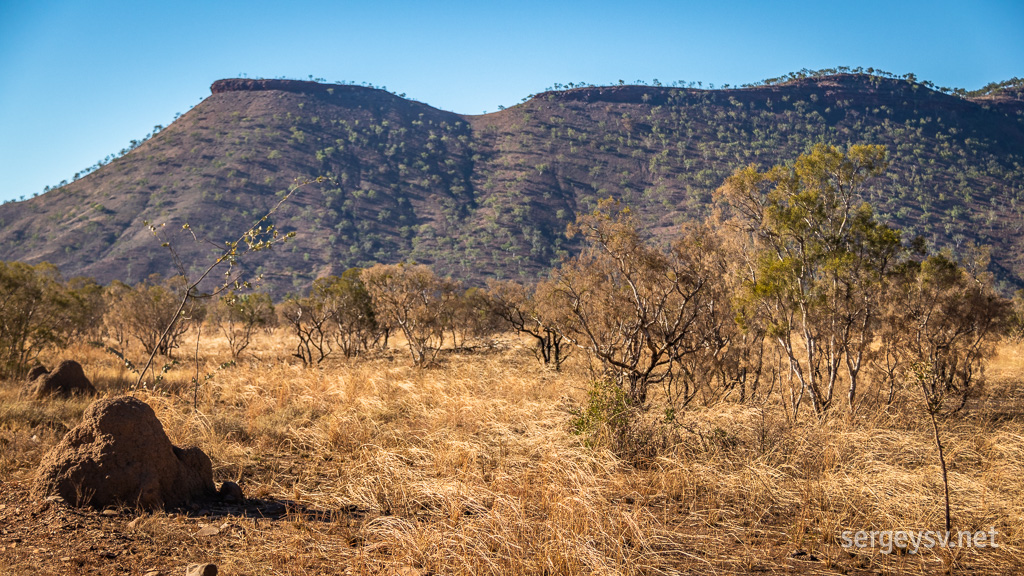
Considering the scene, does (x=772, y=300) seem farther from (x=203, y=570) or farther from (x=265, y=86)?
(x=265, y=86)

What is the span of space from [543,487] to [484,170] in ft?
328

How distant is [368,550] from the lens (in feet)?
13.1

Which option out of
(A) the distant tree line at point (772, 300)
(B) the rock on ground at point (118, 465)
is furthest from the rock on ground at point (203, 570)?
(A) the distant tree line at point (772, 300)

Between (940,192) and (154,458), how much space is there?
101m

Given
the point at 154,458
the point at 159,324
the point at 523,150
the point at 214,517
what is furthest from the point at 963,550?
the point at 523,150

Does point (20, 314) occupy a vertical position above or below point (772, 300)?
below

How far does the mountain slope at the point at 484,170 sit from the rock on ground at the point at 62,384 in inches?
2172

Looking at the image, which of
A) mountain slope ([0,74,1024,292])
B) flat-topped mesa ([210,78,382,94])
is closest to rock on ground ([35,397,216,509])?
mountain slope ([0,74,1024,292])

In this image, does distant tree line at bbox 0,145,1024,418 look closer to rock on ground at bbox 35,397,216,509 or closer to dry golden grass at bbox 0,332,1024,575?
dry golden grass at bbox 0,332,1024,575

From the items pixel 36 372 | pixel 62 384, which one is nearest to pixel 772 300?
pixel 62 384

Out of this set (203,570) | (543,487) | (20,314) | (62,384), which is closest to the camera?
(203,570)

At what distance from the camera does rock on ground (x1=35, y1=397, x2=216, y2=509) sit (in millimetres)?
4438

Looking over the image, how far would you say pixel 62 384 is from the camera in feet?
28.1

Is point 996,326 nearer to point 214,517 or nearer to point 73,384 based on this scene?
point 214,517
